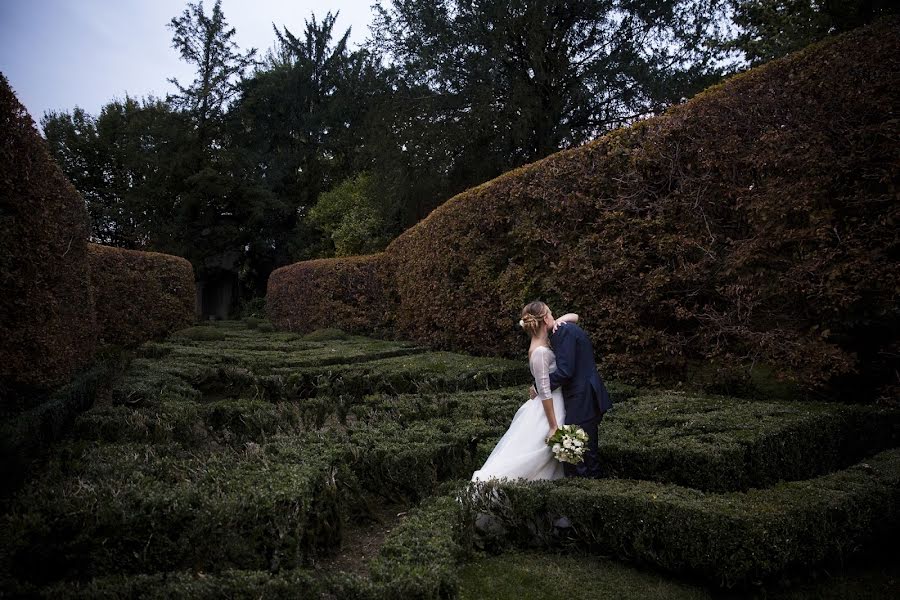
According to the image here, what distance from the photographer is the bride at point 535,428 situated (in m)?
4.16

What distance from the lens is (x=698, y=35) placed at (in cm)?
1730

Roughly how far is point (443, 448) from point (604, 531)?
1.54 metres

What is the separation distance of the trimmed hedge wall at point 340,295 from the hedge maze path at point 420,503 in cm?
1124

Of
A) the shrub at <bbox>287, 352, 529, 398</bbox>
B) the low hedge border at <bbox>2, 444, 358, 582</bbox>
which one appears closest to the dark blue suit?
the low hedge border at <bbox>2, 444, 358, 582</bbox>

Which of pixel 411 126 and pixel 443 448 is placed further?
pixel 411 126

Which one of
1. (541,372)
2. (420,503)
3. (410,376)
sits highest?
(541,372)

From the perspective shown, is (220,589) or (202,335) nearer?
(220,589)

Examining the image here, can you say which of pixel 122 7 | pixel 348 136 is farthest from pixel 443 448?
pixel 348 136

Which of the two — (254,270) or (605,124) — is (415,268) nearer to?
(605,124)

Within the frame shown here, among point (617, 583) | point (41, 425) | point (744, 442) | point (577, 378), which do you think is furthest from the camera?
point (41, 425)

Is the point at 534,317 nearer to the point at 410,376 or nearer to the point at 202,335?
the point at 410,376

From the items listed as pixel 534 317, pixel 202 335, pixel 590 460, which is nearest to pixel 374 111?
pixel 202 335

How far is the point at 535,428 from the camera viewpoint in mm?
4316

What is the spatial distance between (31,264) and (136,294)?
1007 centimetres
